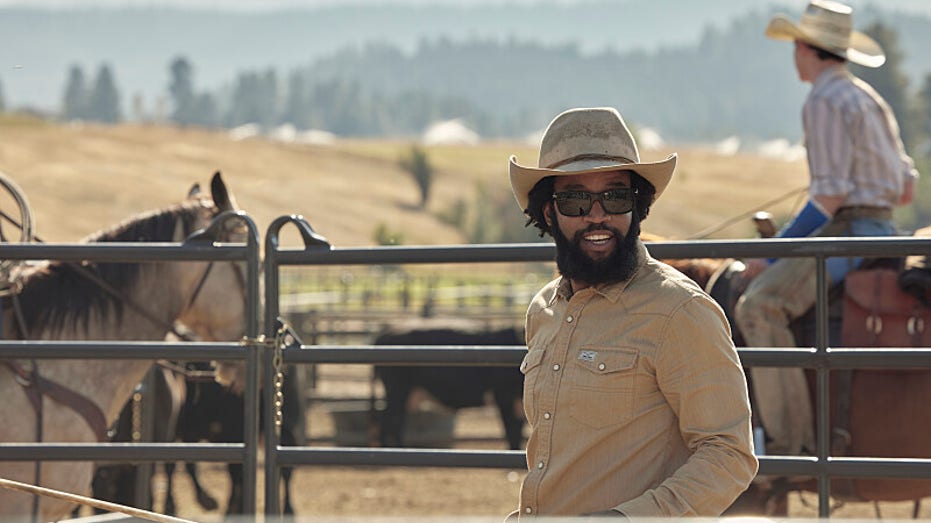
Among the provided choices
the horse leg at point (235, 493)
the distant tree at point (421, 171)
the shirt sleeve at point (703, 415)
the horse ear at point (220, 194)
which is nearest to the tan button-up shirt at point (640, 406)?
the shirt sleeve at point (703, 415)

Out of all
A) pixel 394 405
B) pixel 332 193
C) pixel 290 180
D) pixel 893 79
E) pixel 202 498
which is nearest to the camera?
pixel 202 498

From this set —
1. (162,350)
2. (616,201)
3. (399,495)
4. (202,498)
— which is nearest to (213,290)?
(162,350)

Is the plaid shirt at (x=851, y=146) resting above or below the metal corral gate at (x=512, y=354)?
above

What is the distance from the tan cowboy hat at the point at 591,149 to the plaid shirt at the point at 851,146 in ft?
9.00

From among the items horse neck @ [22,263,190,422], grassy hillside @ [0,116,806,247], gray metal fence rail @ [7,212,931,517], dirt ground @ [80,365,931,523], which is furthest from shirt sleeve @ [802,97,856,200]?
grassy hillside @ [0,116,806,247]

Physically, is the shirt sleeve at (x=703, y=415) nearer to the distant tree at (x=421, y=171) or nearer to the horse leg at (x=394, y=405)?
the horse leg at (x=394, y=405)

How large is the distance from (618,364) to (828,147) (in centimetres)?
301

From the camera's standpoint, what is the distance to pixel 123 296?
508 centimetres

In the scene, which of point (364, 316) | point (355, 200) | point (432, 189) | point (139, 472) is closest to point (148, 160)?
point (355, 200)

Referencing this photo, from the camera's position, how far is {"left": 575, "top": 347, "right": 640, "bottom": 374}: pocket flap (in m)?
2.42

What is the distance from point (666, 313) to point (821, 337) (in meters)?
1.88

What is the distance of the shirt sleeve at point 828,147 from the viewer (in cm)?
506

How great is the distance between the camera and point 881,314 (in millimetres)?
5121

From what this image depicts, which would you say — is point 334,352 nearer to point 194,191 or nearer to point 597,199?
point 194,191
